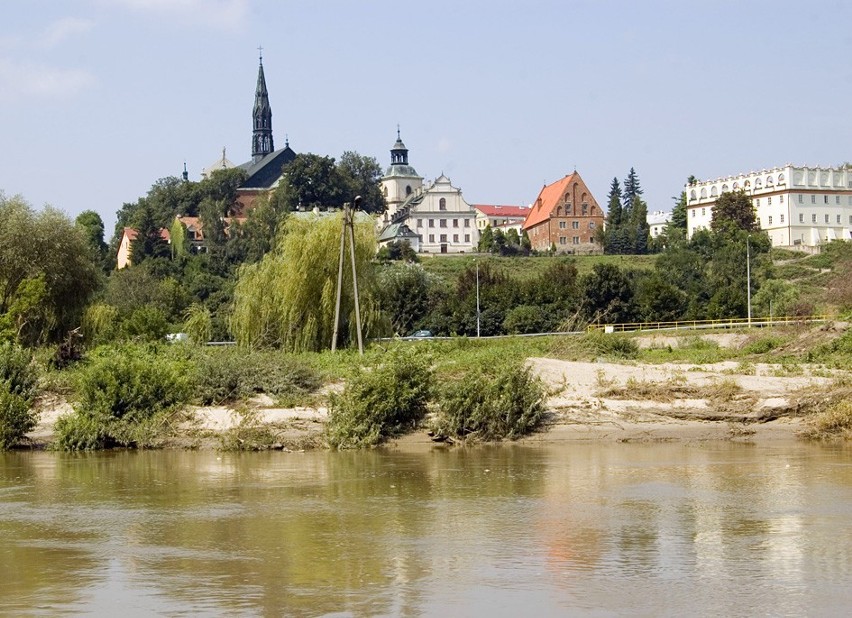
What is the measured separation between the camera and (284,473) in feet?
80.8

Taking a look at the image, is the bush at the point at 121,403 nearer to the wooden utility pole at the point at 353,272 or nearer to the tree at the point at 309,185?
the wooden utility pole at the point at 353,272

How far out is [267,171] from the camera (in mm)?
150750

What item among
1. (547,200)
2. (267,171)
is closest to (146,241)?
(267,171)

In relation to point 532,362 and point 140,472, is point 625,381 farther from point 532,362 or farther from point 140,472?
point 140,472

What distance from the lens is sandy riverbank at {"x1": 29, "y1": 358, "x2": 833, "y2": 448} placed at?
28953 mm

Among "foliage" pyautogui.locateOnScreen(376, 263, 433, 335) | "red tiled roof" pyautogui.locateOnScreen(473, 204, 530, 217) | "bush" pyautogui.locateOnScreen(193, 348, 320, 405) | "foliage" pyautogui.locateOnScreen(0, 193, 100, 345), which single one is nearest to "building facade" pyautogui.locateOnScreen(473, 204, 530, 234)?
"red tiled roof" pyautogui.locateOnScreen(473, 204, 530, 217)

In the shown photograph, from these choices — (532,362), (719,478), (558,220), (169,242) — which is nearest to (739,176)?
(558,220)

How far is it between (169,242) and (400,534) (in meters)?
111

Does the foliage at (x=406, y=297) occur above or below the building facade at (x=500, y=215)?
below

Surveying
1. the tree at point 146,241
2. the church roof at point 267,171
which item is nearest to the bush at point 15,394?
the tree at point 146,241

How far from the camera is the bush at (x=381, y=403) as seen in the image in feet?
93.6

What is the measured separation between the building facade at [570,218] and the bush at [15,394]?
107 m

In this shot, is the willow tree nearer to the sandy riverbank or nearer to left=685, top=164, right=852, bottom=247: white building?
the sandy riverbank

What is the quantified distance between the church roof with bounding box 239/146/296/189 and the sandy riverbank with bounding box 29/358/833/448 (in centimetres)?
11838
